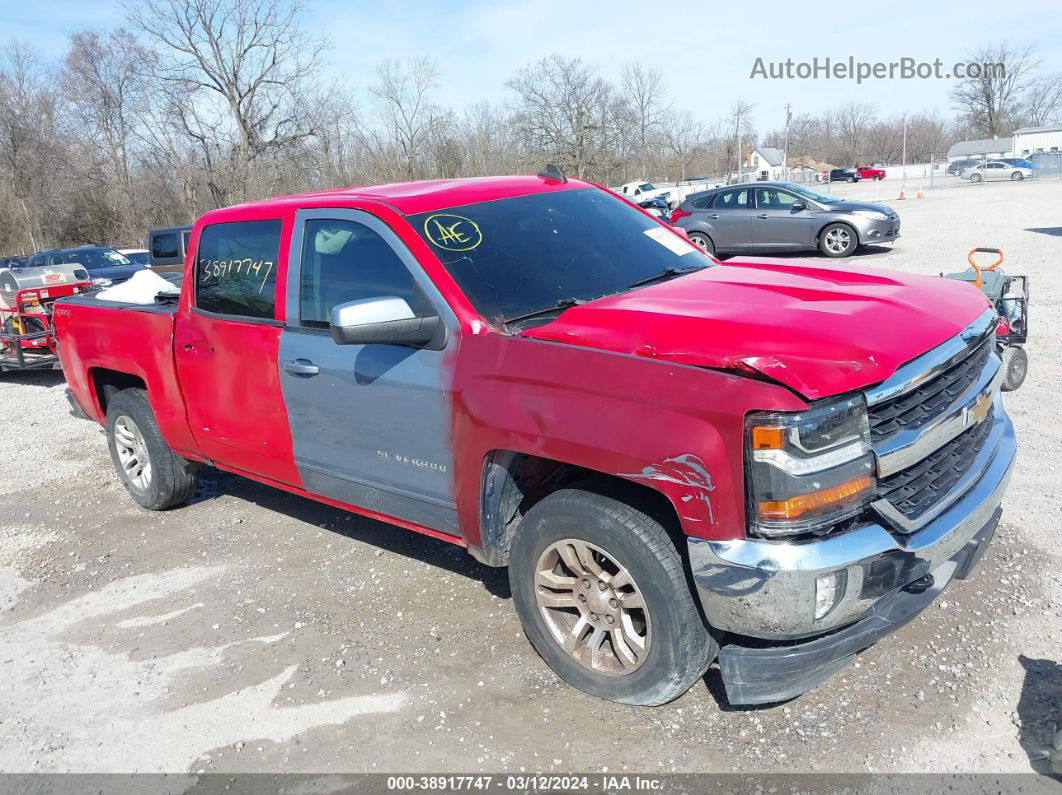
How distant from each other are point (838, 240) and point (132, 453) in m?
13.4

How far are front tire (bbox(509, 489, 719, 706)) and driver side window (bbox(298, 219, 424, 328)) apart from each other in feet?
3.71

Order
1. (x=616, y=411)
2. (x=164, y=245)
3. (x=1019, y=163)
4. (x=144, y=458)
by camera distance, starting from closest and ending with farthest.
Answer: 1. (x=616, y=411)
2. (x=144, y=458)
3. (x=164, y=245)
4. (x=1019, y=163)

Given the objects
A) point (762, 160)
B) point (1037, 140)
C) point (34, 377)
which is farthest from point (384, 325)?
point (762, 160)

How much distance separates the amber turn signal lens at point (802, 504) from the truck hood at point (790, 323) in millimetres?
314

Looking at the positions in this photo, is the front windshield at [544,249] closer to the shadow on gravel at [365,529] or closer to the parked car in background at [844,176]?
the shadow on gravel at [365,529]

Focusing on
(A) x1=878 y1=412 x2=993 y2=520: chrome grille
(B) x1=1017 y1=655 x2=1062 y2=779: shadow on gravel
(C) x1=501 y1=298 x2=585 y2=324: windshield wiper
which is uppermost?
(C) x1=501 y1=298 x2=585 y2=324: windshield wiper

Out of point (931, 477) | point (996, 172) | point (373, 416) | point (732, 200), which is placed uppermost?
point (732, 200)

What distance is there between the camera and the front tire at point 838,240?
15.4 metres

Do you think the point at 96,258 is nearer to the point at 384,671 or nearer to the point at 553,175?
the point at 553,175

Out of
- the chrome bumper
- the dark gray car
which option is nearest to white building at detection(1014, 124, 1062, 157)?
the dark gray car

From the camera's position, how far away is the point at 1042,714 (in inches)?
117

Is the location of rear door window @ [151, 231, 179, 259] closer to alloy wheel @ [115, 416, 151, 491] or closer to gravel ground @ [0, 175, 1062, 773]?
alloy wheel @ [115, 416, 151, 491]

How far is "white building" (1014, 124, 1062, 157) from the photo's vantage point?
228 feet

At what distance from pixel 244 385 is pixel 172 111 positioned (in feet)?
149
